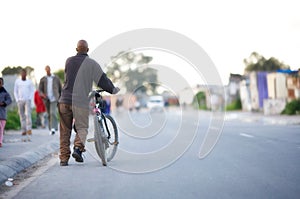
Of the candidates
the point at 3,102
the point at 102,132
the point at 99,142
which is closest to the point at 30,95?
the point at 3,102

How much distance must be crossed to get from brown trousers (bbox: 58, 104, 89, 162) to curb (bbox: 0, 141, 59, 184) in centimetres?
69

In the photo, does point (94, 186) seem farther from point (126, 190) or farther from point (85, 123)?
point (85, 123)

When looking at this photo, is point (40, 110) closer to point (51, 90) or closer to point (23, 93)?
point (51, 90)

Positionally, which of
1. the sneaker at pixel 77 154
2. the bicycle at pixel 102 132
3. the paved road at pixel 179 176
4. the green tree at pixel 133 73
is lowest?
the paved road at pixel 179 176

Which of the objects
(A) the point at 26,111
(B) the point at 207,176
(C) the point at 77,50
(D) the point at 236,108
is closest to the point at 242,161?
(B) the point at 207,176

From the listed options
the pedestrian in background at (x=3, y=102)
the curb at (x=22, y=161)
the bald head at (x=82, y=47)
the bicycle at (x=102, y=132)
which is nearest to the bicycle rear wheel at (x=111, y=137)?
the bicycle at (x=102, y=132)

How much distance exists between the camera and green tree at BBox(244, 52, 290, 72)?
3865 inches

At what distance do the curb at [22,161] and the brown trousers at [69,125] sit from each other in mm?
693

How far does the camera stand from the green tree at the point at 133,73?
70.1 meters

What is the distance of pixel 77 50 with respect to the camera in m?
8.64

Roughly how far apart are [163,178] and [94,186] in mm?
1048

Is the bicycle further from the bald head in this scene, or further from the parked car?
the parked car

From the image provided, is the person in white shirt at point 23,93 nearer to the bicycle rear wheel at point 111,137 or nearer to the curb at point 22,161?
the curb at point 22,161

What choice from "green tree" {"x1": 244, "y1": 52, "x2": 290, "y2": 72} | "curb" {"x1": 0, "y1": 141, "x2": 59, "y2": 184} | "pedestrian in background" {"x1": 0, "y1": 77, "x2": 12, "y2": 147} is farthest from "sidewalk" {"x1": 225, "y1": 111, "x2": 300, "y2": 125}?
"green tree" {"x1": 244, "y1": 52, "x2": 290, "y2": 72}
